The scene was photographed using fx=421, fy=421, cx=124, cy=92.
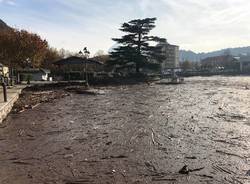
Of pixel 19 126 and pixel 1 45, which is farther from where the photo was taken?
pixel 1 45

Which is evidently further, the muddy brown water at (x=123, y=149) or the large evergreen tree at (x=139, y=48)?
the large evergreen tree at (x=139, y=48)

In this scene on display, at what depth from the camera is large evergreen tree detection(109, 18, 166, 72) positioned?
7912 centimetres

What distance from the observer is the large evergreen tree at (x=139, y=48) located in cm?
7912

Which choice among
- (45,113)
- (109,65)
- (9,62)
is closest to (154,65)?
(109,65)

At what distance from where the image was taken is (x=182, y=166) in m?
11.7

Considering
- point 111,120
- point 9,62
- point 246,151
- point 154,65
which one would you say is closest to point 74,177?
point 246,151

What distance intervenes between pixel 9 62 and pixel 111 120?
157ft

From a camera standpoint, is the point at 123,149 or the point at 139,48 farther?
the point at 139,48

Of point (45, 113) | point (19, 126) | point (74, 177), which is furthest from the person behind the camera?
point (45, 113)

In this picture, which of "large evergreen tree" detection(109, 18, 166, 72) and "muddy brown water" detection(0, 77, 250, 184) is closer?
"muddy brown water" detection(0, 77, 250, 184)

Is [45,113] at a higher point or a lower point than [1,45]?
lower

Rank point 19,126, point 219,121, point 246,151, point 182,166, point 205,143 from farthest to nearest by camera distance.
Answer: point 219,121 → point 19,126 → point 205,143 → point 246,151 → point 182,166

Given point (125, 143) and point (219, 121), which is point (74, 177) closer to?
point (125, 143)

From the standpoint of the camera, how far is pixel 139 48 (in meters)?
80.4
